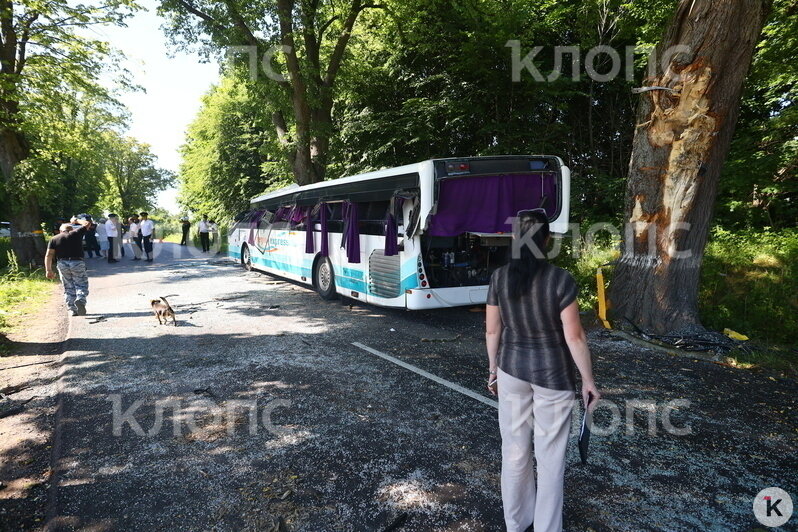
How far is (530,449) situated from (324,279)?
8413 millimetres

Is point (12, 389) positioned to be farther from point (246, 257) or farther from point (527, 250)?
point (246, 257)

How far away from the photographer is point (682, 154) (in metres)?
6.68

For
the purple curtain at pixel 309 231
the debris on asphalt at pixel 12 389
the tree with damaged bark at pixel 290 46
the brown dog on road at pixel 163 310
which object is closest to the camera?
the debris on asphalt at pixel 12 389

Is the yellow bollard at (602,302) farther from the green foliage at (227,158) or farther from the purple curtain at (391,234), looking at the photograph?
the green foliage at (227,158)

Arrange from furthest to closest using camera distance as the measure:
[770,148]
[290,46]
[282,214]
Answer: [290,46] → [282,214] → [770,148]

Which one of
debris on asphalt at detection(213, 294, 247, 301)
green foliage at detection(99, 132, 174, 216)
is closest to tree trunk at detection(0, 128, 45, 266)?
debris on asphalt at detection(213, 294, 247, 301)

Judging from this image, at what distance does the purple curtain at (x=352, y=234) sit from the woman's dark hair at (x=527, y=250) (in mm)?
6603

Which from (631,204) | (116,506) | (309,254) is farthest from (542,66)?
(116,506)

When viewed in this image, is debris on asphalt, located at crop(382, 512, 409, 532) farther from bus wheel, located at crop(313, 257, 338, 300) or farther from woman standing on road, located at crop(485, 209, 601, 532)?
bus wheel, located at crop(313, 257, 338, 300)

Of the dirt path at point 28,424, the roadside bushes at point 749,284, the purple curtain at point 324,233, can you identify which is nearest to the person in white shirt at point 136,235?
the dirt path at point 28,424

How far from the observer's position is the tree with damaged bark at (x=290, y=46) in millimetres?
13953

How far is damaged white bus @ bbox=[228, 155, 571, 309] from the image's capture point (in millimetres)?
7301

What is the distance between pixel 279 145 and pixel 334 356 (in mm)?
11924

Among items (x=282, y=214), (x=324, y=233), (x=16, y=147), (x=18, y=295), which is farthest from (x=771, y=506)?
(x=16, y=147)
